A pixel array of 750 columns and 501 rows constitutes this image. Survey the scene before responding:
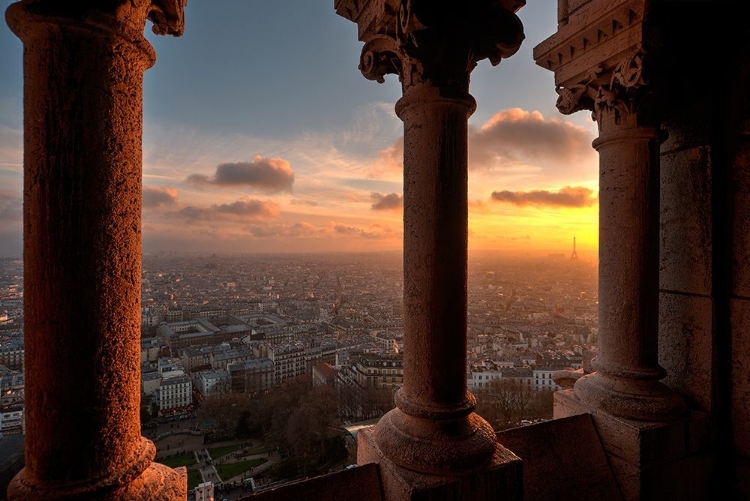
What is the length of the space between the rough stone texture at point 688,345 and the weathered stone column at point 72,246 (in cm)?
424

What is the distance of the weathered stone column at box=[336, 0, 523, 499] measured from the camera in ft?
8.01

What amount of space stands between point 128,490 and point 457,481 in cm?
166

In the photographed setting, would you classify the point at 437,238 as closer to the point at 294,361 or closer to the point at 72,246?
the point at 72,246

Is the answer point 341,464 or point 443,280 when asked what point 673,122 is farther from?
point 341,464

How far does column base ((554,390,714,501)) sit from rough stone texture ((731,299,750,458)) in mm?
213

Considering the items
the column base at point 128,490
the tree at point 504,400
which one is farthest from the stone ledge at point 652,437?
the tree at point 504,400

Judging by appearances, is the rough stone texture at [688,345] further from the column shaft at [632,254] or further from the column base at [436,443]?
the column base at [436,443]

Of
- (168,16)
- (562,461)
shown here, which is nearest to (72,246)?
(168,16)

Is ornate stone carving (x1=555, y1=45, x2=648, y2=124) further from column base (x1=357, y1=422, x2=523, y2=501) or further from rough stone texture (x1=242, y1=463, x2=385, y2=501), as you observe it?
rough stone texture (x1=242, y1=463, x2=385, y2=501)

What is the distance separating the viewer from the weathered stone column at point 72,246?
1671 mm

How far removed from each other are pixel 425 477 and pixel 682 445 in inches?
98.5

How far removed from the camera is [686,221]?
3643mm

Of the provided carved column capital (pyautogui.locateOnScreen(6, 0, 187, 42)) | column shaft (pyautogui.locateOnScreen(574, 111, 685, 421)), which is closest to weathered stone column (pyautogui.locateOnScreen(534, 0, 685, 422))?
column shaft (pyautogui.locateOnScreen(574, 111, 685, 421))

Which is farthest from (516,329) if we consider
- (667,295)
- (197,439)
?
(667,295)
